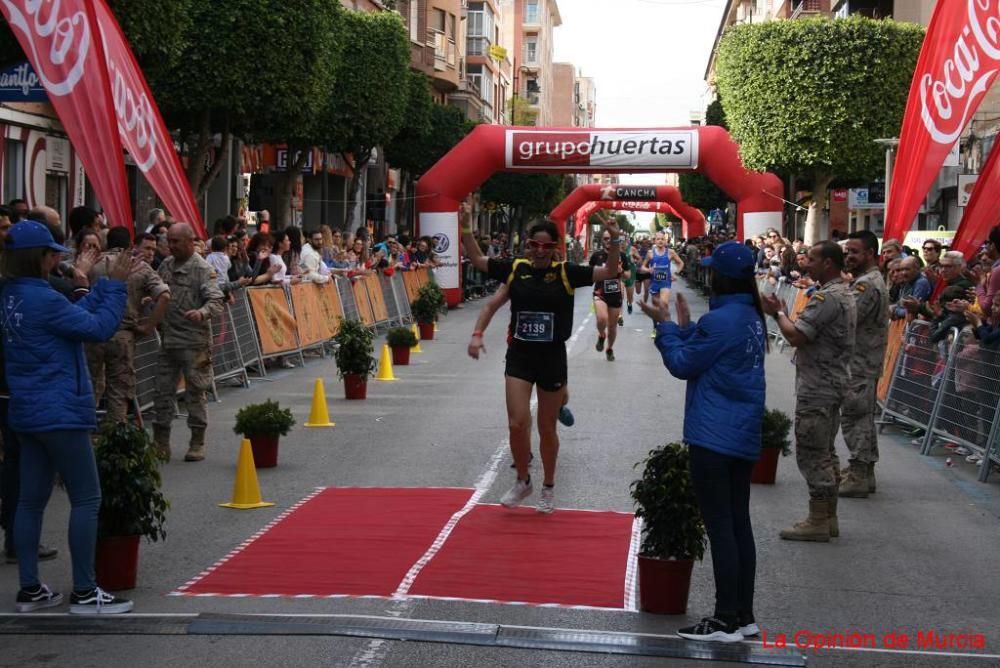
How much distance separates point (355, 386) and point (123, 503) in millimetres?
8842

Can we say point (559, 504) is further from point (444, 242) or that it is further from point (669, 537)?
point (444, 242)

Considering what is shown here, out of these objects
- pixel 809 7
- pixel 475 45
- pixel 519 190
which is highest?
pixel 475 45

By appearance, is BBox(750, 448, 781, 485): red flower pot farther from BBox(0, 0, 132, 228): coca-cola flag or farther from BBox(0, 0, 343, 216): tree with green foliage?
BBox(0, 0, 343, 216): tree with green foliage

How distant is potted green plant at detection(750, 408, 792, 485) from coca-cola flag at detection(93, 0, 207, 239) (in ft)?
16.8

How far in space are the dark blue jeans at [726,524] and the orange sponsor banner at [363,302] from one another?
1825cm

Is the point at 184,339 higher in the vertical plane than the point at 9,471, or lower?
higher

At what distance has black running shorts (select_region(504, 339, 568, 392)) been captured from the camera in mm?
9062

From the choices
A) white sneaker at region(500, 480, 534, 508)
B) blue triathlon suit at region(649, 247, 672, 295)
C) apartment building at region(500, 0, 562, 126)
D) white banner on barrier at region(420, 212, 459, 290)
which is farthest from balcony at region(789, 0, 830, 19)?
apartment building at region(500, 0, 562, 126)

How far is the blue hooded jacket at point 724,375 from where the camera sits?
616 centimetres

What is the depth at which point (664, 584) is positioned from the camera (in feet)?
21.6

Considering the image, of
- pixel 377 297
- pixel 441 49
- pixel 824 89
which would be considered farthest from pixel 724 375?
pixel 441 49

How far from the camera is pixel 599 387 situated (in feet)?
55.9

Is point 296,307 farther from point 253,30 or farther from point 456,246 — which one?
point 456,246

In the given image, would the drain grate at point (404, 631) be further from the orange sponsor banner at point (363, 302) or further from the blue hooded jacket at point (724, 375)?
the orange sponsor banner at point (363, 302)
